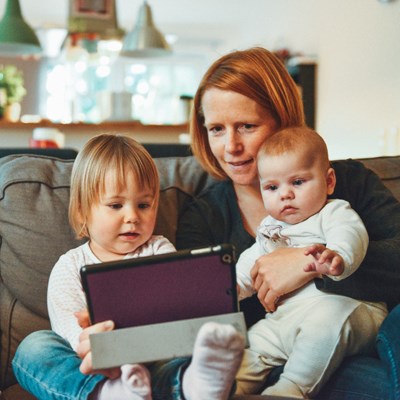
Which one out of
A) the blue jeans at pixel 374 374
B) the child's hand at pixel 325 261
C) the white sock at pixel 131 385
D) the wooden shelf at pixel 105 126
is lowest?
the blue jeans at pixel 374 374

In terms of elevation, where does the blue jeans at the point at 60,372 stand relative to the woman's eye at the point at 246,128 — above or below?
below

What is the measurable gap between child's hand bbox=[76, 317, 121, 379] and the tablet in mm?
20

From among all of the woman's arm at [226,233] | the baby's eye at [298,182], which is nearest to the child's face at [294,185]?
the baby's eye at [298,182]

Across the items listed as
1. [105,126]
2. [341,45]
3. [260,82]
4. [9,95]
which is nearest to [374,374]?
[260,82]

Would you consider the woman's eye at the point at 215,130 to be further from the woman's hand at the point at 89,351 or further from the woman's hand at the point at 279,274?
the woman's hand at the point at 89,351

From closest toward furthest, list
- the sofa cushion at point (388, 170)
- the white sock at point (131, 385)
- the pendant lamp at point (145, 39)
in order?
1. the white sock at point (131, 385)
2. the sofa cushion at point (388, 170)
3. the pendant lamp at point (145, 39)

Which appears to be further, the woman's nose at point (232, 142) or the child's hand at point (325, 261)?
the woman's nose at point (232, 142)

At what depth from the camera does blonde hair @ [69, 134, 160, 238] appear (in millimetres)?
1468

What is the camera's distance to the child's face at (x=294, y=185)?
4.78ft

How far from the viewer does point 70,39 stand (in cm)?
556

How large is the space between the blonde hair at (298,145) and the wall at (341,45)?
5.17 feet

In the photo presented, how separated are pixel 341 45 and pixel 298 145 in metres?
3.87

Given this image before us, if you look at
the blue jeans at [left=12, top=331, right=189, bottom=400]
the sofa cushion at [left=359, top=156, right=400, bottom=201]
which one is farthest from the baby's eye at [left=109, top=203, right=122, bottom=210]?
the sofa cushion at [left=359, top=156, right=400, bottom=201]

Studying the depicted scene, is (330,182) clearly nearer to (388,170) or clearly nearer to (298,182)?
(298,182)
